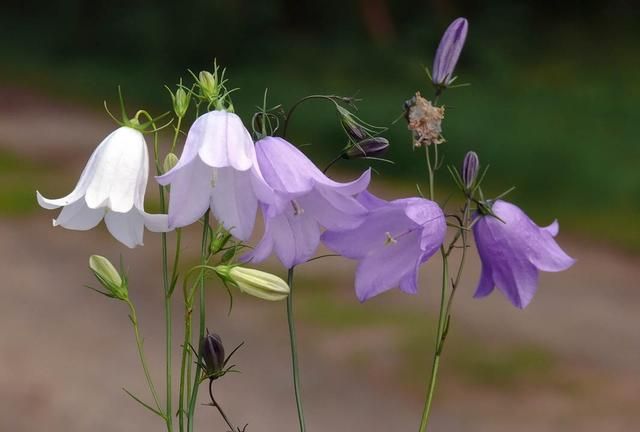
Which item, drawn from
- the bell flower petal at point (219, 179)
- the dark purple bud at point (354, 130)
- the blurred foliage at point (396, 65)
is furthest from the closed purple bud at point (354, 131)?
the blurred foliage at point (396, 65)

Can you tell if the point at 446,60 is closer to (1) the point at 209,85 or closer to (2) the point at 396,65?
(1) the point at 209,85

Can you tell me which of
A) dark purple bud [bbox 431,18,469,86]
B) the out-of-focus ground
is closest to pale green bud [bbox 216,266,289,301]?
dark purple bud [bbox 431,18,469,86]

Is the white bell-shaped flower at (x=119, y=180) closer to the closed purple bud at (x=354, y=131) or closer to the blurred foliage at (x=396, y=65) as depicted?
the closed purple bud at (x=354, y=131)

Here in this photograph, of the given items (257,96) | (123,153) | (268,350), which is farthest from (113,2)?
(123,153)

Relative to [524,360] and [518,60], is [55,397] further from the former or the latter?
[518,60]

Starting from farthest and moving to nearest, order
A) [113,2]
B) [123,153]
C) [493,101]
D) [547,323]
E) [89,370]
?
[113,2], [493,101], [547,323], [89,370], [123,153]

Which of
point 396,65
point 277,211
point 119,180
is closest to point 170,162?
point 119,180
